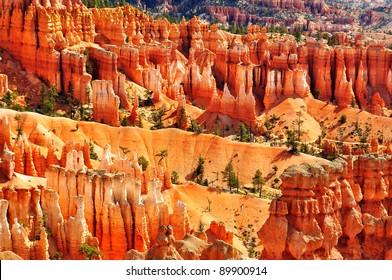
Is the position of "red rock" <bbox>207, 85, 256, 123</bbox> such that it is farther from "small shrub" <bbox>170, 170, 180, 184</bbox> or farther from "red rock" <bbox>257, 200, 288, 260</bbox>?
"red rock" <bbox>257, 200, 288, 260</bbox>

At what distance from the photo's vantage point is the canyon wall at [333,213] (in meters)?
39.6

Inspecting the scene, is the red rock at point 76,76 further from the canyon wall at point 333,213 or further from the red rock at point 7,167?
the canyon wall at point 333,213

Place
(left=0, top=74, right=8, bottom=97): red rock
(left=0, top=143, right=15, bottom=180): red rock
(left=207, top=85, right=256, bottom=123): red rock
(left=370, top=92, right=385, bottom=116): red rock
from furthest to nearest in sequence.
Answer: (left=370, top=92, right=385, bottom=116): red rock
(left=207, top=85, right=256, bottom=123): red rock
(left=0, top=74, right=8, bottom=97): red rock
(left=0, top=143, right=15, bottom=180): red rock

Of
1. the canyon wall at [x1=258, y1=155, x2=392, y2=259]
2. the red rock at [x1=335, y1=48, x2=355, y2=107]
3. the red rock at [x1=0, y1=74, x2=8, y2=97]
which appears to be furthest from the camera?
the red rock at [x1=335, y1=48, x2=355, y2=107]

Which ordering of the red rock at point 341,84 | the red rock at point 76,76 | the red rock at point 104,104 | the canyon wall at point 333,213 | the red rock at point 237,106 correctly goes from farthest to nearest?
the red rock at point 341,84 → the red rock at point 237,106 → the red rock at point 76,76 → the red rock at point 104,104 → the canyon wall at point 333,213

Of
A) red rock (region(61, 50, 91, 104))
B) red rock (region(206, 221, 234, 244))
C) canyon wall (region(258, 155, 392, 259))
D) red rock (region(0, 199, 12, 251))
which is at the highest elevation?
canyon wall (region(258, 155, 392, 259))

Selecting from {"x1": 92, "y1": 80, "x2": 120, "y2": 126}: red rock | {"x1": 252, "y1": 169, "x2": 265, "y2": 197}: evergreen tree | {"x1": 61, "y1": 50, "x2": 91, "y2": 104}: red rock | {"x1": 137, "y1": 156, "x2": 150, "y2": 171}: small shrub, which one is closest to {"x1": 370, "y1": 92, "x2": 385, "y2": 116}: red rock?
{"x1": 252, "y1": 169, "x2": 265, "y2": 197}: evergreen tree

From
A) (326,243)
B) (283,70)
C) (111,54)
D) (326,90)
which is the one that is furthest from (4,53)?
(326,243)

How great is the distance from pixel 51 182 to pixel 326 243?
23103 mm

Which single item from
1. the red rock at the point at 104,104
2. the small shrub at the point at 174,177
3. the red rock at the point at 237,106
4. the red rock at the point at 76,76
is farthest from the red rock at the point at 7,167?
the red rock at the point at 237,106

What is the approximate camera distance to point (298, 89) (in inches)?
4395

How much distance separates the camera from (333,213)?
138 feet

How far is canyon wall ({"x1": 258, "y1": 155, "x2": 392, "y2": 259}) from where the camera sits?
39.6 meters

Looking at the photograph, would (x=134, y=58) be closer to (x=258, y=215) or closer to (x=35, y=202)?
(x=258, y=215)
